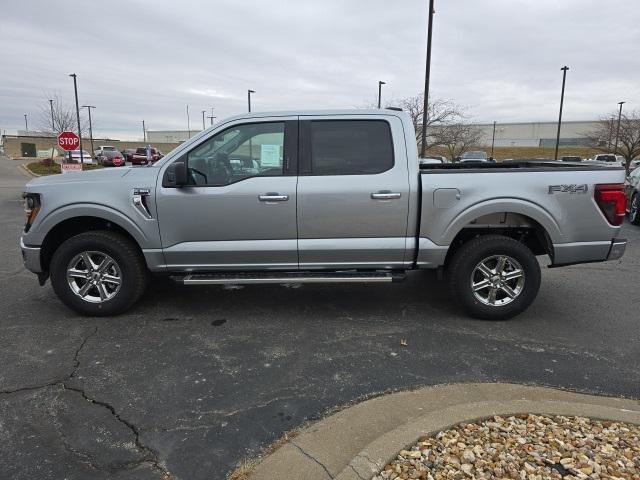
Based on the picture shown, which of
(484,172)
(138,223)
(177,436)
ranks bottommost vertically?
(177,436)

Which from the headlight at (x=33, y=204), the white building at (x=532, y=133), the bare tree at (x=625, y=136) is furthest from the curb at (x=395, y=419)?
the white building at (x=532, y=133)

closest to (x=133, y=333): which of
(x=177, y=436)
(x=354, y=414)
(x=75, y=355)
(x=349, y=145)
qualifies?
(x=75, y=355)

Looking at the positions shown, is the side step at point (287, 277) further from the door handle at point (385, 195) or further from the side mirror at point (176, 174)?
the side mirror at point (176, 174)

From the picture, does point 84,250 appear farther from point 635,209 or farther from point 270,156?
point 635,209

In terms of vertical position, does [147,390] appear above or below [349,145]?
below

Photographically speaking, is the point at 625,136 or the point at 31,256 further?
the point at 625,136

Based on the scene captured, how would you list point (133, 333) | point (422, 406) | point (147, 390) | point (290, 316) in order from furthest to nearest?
point (290, 316) < point (133, 333) < point (147, 390) < point (422, 406)

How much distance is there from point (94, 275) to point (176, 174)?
139cm

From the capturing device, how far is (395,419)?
9.43 ft

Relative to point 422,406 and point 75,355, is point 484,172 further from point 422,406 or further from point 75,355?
point 75,355

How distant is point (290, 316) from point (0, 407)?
2.50 metres

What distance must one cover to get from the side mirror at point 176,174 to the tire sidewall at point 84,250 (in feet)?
2.87

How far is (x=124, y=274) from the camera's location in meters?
4.56

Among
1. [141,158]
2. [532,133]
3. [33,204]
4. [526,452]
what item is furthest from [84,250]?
[532,133]
